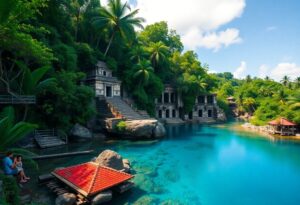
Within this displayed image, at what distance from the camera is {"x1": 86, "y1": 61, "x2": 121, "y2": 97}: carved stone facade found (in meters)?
27.3

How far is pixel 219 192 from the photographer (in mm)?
10672

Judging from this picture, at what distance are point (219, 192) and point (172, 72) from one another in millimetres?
34162

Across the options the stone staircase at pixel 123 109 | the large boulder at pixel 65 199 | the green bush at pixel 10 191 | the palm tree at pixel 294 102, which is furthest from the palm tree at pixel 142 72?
the green bush at pixel 10 191

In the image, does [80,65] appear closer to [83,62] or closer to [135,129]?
[83,62]

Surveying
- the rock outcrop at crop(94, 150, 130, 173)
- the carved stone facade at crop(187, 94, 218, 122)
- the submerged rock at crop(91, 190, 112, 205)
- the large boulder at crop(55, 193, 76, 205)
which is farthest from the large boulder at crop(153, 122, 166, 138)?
the carved stone facade at crop(187, 94, 218, 122)

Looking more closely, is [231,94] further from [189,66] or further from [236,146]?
[236,146]

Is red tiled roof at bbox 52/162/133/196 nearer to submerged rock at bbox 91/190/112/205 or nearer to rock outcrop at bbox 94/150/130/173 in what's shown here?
submerged rock at bbox 91/190/112/205

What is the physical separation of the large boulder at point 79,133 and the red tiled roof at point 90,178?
11.2 m

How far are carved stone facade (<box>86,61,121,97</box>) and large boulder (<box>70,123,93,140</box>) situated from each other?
6.81 meters

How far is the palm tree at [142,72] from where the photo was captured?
100 ft

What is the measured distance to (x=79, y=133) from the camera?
20969 millimetres

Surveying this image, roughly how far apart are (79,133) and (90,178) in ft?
41.8

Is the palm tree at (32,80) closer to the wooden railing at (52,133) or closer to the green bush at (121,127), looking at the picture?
the wooden railing at (52,133)

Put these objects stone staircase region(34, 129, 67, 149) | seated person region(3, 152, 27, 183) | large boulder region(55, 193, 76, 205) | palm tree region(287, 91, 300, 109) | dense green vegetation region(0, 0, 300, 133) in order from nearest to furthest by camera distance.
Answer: large boulder region(55, 193, 76, 205) < seated person region(3, 152, 27, 183) < dense green vegetation region(0, 0, 300, 133) < stone staircase region(34, 129, 67, 149) < palm tree region(287, 91, 300, 109)
